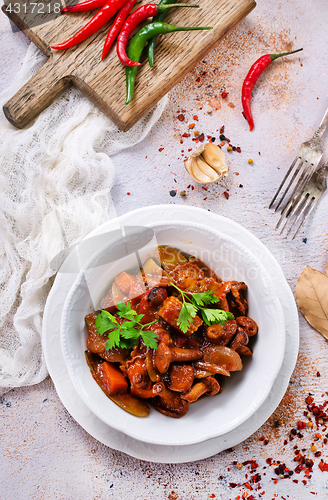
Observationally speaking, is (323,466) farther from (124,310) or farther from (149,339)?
(124,310)

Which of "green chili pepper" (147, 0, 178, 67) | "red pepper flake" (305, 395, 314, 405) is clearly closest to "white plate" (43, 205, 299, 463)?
"red pepper flake" (305, 395, 314, 405)

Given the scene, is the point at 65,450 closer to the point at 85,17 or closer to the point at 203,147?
the point at 203,147

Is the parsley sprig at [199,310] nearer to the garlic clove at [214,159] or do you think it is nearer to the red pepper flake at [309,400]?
the garlic clove at [214,159]

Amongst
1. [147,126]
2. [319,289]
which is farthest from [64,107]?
[319,289]

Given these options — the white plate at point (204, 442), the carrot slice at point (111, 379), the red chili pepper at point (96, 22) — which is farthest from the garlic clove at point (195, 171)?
the carrot slice at point (111, 379)

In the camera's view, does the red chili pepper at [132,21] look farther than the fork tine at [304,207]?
No

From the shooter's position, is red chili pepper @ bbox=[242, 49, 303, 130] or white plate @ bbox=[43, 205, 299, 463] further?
red chili pepper @ bbox=[242, 49, 303, 130]

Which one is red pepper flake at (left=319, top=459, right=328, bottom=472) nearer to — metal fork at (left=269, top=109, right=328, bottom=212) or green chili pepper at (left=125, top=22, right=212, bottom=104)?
metal fork at (left=269, top=109, right=328, bottom=212)
